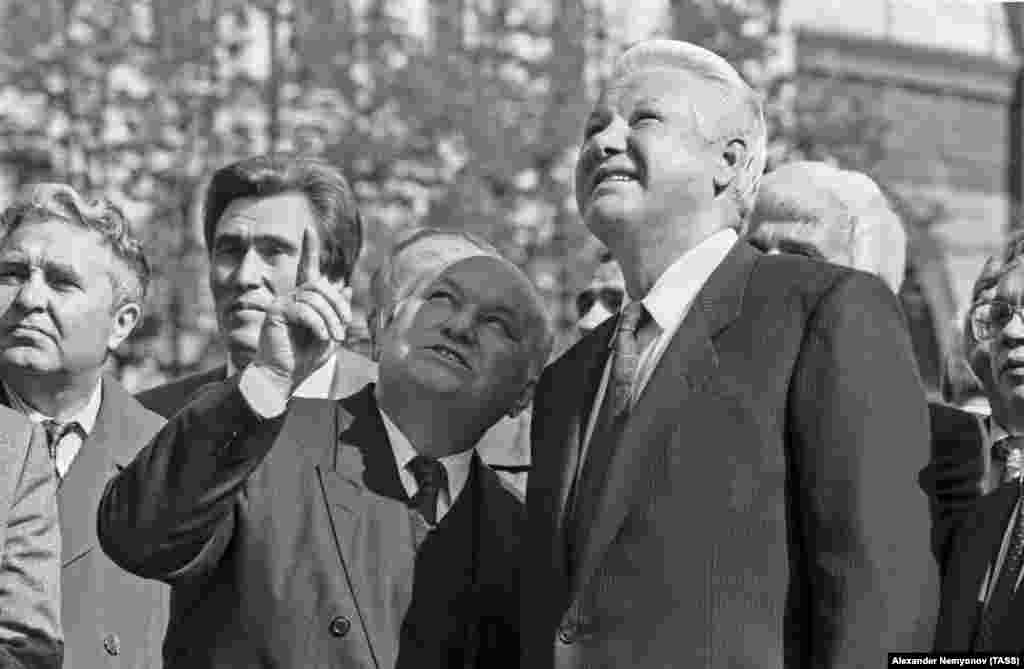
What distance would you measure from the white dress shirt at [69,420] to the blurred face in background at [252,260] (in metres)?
0.55

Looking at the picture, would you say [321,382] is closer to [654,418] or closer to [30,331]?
[30,331]

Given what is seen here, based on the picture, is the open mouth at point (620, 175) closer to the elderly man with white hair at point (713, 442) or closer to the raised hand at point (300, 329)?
the elderly man with white hair at point (713, 442)

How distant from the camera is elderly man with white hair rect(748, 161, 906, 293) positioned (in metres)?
5.48

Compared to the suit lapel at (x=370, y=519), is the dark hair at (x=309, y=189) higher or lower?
higher

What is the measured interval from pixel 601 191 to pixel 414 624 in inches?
37.7

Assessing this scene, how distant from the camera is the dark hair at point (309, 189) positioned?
616 centimetres

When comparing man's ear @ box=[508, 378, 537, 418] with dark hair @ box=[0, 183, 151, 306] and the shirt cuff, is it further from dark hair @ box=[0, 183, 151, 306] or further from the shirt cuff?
dark hair @ box=[0, 183, 151, 306]

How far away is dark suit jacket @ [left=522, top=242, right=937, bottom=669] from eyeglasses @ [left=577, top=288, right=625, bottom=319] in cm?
233

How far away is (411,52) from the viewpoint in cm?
1861

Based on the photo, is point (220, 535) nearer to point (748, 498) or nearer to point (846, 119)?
point (748, 498)

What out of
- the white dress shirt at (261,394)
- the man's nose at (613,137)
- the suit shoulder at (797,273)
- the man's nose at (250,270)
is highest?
the man's nose at (613,137)

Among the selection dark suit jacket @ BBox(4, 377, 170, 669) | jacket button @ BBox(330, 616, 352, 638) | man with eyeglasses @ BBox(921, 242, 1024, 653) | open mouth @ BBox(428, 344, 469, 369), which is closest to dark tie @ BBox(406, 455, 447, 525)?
open mouth @ BBox(428, 344, 469, 369)

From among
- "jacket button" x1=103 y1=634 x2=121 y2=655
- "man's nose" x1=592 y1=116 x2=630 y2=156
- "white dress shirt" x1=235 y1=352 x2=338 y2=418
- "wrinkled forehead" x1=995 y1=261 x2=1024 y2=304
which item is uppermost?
"man's nose" x1=592 y1=116 x2=630 y2=156

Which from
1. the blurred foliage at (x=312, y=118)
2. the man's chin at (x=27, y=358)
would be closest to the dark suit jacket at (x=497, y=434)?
the man's chin at (x=27, y=358)
